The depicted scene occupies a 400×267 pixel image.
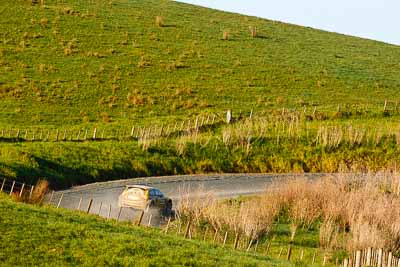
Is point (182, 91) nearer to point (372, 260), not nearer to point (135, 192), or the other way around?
point (135, 192)

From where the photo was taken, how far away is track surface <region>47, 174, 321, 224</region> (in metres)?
36.8

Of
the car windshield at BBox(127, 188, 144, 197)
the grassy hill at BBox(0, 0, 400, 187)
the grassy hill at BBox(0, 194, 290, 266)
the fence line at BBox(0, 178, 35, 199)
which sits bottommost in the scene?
the grassy hill at BBox(0, 194, 290, 266)

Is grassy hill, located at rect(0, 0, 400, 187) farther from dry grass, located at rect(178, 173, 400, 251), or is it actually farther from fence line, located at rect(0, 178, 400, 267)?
dry grass, located at rect(178, 173, 400, 251)

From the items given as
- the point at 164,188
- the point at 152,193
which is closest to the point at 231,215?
the point at 152,193

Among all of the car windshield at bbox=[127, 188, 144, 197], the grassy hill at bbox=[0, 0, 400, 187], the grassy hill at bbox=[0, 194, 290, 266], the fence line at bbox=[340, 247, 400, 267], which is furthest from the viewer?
the grassy hill at bbox=[0, 0, 400, 187]

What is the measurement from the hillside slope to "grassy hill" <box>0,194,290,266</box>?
27398 millimetres

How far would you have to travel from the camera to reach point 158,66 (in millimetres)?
72375

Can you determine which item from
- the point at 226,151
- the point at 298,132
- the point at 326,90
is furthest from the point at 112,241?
the point at 326,90

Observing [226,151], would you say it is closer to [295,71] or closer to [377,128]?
[377,128]

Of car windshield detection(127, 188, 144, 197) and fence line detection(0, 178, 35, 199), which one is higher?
car windshield detection(127, 188, 144, 197)

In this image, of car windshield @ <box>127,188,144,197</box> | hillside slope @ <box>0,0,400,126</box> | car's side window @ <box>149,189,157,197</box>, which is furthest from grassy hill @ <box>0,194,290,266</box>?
hillside slope @ <box>0,0,400,126</box>

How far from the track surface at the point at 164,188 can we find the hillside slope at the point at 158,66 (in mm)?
11570

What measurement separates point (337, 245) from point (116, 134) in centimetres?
2339

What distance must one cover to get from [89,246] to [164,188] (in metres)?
18.5
